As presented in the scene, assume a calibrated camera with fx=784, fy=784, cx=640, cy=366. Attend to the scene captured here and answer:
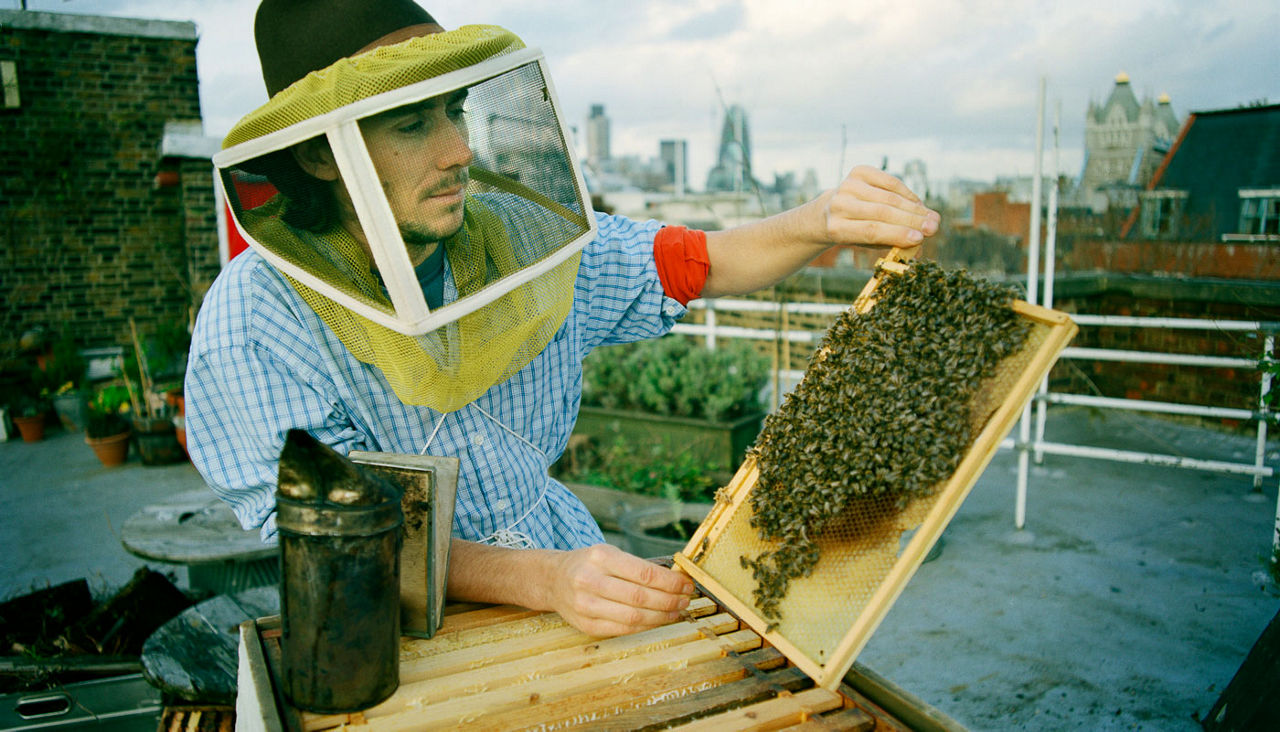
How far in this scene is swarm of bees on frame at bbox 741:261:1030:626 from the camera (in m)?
1.56

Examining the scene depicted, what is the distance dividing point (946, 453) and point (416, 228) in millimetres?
1229

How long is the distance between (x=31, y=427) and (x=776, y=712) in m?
10.1

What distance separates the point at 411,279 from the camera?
1.60 m

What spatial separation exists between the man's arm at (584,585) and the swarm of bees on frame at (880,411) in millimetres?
225

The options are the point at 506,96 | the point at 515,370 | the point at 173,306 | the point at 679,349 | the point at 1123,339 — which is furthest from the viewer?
the point at 173,306

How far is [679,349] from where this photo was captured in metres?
7.05

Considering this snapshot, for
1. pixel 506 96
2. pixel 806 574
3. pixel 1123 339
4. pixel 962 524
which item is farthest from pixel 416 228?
pixel 1123 339

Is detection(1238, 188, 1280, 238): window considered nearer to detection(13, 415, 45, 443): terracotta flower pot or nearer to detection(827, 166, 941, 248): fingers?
detection(827, 166, 941, 248): fingers

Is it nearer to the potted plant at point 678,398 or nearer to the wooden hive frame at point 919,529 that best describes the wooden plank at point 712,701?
the wooden hive frame at point 919,529

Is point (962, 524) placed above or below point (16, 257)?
below

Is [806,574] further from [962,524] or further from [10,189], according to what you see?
[10,189]

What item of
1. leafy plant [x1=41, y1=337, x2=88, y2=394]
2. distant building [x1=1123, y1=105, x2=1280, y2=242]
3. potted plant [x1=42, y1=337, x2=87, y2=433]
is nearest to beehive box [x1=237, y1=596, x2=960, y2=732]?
distant building [x1=1123, y1=105, x2=1280, y2=242]

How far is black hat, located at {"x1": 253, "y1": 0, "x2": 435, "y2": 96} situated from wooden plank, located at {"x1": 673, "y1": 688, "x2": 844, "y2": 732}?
164 centimetres

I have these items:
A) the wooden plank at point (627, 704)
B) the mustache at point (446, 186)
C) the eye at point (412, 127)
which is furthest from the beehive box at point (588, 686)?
the eye at point (412, 127)
